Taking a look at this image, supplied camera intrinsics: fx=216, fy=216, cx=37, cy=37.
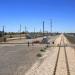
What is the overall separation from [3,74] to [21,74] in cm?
118

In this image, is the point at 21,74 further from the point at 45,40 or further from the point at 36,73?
the point at 45,40

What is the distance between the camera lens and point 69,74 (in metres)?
14.1

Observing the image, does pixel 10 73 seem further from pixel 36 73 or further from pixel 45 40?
pixel 45 40

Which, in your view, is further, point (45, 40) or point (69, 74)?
point (45, 40)

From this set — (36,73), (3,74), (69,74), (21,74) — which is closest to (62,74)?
(69,74)

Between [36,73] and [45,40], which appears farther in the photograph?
[45,40]

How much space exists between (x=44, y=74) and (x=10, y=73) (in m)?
2.29

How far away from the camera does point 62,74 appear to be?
14.1 metres

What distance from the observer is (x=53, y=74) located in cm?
1412

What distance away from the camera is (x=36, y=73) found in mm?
14508

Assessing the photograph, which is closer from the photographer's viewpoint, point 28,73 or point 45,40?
point 28,73

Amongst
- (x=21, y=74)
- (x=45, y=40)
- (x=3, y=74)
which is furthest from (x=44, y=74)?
(x=45, y=40)

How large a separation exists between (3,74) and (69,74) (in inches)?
170

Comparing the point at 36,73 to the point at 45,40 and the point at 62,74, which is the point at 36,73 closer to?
the point at 62,74
